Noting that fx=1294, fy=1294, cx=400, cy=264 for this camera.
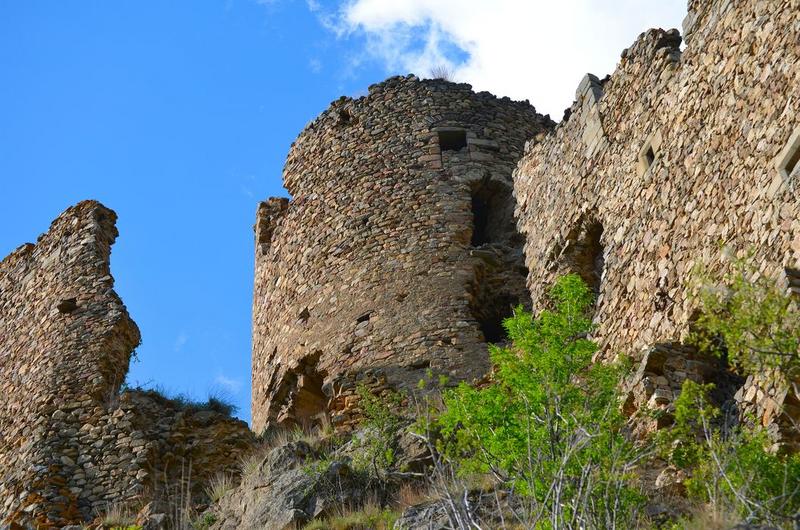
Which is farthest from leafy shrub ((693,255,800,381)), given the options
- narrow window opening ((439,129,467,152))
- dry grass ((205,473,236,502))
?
narrow window opening ((439,129,467,152))

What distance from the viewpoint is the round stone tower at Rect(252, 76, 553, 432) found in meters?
15.4

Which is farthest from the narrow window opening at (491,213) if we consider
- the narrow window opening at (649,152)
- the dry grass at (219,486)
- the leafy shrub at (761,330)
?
the leafy shrub at (761,330)

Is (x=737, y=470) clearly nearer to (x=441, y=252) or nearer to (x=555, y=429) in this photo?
(x=555, y=429)

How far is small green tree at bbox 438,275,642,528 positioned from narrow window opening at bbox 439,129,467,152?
725cm

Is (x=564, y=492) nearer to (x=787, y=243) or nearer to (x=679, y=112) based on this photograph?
(x=787, y=243)

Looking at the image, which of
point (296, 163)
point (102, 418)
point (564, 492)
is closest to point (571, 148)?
point (296, 163)

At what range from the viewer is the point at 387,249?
54.1 feet

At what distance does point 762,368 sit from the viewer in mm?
8414

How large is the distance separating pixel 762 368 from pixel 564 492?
1.53 meters

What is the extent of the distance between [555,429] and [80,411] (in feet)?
25.8

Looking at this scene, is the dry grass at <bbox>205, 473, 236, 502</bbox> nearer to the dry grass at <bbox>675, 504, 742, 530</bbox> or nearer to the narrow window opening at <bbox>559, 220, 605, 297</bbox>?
the narrow window opening at <bbox>559, 220, 605, 297</bbox>

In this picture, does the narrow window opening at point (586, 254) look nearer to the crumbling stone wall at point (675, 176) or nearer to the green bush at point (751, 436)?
the crumbling stone wall at point (675, 176)

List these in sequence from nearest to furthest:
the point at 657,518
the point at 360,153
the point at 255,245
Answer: the point at 657,518, the point at 360,153, the point at 255,245

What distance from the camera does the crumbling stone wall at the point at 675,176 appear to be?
10.2 m
